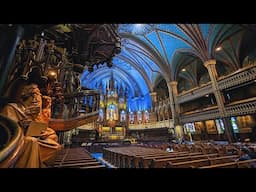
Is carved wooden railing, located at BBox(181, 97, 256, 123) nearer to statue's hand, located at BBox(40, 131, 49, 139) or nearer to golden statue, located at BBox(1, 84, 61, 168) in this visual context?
golden statue, located at BBox(1, 84, 61, 168)

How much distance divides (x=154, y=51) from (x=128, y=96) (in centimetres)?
1079

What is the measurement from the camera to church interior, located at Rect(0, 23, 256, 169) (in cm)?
238

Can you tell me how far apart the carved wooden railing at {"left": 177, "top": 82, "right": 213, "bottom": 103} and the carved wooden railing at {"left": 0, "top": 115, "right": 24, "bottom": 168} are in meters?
13.8

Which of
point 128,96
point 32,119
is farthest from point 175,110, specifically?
point 32,119

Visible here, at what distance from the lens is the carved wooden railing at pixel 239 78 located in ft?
30.2

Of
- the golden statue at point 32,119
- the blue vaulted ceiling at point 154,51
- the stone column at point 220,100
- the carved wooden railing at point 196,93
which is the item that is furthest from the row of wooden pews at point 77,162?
the carved wooden railing at point 196,93

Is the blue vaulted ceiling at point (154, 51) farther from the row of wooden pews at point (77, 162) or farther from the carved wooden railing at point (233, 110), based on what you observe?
the carved wooden railing at point (233, 110)

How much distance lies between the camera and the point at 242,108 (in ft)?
31.8

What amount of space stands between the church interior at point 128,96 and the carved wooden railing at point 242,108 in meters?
0.07

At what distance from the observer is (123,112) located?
23.0 m
